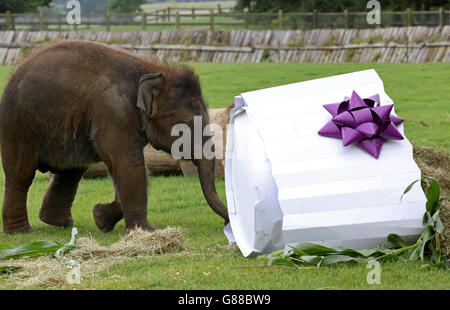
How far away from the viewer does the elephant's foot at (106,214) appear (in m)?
9.20

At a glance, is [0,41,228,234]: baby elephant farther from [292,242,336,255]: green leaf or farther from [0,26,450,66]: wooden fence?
[0,26,450,66]: wooden fence

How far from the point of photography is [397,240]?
262 inches

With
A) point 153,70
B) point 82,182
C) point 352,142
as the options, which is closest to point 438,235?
point 352,142

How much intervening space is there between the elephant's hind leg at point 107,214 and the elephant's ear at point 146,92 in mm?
998

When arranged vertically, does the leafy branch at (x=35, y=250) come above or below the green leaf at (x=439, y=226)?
below

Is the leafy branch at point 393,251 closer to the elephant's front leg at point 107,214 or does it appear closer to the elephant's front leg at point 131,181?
the elephant's front leg at point 131,181

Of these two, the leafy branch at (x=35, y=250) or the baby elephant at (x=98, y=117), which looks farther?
the baby elephant at (x=98, y=117)

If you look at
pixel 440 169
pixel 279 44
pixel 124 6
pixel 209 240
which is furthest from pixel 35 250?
pixel 124 6

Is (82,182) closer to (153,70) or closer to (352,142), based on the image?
(153,70)

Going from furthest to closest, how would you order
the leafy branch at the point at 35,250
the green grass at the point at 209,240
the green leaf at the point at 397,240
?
the leafy branch at the point at 35,250 < the green leaf at the point at 397,240 < the green grass at the point at 209,240

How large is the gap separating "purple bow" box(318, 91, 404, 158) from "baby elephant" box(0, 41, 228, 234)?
212cm

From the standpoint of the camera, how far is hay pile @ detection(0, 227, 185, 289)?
6.46m

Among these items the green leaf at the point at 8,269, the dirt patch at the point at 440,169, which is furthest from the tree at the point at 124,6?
the green leaf at the point at 8,269
